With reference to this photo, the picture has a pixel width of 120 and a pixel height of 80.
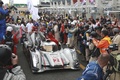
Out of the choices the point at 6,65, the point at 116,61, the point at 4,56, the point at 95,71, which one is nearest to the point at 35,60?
the point at 116,61

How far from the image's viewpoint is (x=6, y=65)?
271 cm

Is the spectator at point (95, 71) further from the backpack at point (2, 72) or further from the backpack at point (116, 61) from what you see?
the backpack at point (2, 72)

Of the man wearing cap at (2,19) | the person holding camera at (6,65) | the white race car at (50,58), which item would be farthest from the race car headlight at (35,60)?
the person holding camera at (6,65)

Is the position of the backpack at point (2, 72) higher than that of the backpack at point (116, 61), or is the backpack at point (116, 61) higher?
the backpack at point (2, 72)

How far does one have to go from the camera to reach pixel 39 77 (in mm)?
8633

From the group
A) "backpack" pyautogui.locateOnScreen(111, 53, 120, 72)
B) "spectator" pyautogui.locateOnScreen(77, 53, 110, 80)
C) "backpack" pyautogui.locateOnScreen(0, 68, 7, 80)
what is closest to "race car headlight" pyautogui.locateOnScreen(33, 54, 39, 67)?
"backpack" pyautogui.locateOnScreen(111, 53, 120, 72)

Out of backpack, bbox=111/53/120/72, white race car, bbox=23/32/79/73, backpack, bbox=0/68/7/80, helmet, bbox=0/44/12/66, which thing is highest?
helmet, bbox=0/44/12/66

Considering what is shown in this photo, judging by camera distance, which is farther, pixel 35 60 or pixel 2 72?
pixel 35 60

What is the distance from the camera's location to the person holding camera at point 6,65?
103 inches

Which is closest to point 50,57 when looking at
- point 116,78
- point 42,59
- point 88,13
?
point 42,59

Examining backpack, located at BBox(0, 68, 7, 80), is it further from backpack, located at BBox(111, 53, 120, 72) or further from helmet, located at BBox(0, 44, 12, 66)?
backpack, located at BBox(111, 53, 120, 72)

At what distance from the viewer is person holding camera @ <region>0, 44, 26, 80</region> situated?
103 inches

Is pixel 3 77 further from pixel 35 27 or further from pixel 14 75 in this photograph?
pixel 35 27

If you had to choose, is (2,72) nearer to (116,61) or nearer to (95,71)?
(95,71)
